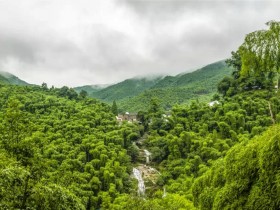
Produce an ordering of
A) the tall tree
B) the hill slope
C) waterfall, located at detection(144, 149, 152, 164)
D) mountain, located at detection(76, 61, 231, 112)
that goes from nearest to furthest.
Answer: the tall tree
waterfall, located at detection(144, 149, 152, 164)
the hill slope
mountain, located at detection(76, 61, 231, 112)

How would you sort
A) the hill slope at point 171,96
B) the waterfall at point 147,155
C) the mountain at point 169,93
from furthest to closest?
the mountain at point 169,93, the hill slope at point 171,96, the waterfall at point 147,155

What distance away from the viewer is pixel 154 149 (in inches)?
1742

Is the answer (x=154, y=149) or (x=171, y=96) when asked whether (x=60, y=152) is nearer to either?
(x=154, y=149)

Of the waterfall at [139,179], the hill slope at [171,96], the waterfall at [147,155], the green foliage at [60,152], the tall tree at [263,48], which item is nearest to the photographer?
the tall tree at [263,48]

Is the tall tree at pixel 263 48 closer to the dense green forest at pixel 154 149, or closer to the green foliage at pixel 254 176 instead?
the dense green forest at pixel 154 149

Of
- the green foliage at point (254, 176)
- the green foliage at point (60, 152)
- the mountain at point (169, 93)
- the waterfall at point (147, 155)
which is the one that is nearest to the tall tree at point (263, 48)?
the green foliage at point (254, 176)

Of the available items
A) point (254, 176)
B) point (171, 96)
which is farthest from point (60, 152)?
point (171, 96)

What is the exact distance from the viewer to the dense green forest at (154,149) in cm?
761

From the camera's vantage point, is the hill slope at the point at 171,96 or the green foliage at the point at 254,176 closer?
the green foliage at the point at 254,176

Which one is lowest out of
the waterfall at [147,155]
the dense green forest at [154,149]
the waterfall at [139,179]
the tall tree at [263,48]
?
the waterfall at [139,179]

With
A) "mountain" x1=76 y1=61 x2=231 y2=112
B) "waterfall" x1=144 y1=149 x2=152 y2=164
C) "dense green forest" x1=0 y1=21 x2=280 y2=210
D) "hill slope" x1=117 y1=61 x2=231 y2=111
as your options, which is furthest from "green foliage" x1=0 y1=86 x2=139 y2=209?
"hill slope" x1=117 y1=61 x2=231 y2=111

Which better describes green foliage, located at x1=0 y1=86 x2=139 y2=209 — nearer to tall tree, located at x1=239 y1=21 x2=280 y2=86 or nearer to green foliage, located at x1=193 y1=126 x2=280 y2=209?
green foliage, located at x1=193 y1=126 x2=280 y2=209

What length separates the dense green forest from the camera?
7.61 m

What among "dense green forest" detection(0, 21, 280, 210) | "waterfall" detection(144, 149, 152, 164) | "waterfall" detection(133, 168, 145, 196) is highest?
"dense green forest" detection(0, 21, 280, 210)
